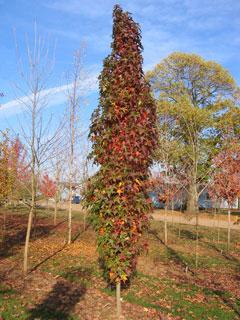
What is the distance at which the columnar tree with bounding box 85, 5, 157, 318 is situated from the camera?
292 inches

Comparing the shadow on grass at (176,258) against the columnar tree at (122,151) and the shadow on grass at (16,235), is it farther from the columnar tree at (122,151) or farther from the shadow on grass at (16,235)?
the shadow on grass at (16,235)

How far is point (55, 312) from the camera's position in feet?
24.8

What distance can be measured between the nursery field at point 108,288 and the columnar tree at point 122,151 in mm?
1182

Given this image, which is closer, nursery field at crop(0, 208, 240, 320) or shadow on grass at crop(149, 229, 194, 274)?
nursery field at crop(0, 208, 240, 320)

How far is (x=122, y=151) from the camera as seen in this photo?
740cm

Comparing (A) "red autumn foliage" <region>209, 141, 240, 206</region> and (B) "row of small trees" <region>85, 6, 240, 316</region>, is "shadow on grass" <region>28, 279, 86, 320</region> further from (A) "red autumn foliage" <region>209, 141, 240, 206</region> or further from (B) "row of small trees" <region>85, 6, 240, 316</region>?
(A) "red autumn foliage" <region>209, 141, 240, 206</region>

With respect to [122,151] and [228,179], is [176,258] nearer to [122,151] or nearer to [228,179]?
[228,179]

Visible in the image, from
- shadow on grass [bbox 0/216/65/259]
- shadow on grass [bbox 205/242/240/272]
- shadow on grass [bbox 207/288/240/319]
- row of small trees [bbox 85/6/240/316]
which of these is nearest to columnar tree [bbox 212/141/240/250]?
shadow on grass [bbox 205/242/240/272]

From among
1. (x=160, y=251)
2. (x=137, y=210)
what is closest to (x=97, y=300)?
(x=137, y=210)

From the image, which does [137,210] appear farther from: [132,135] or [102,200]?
[132,135]

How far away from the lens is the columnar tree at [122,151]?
24.3 ft

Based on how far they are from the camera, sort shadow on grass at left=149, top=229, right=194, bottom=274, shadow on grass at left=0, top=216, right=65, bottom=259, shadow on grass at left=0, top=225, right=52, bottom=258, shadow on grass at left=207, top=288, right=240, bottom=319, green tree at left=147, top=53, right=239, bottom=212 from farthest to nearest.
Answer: green tree at left=147, top=53, right=239, bottom=212 < shadow on grass at left=0, top=216, right=65, bottom=259 < shadow on grass at left=0, top=225, right=52, bottom=258 < shadow on grass at left=149, top=229, right=194, bottom=274 < shadow on grass at left=207, top=288, right=240, bottom=319

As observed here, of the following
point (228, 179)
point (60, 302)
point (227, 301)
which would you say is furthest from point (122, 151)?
point (228, 179)

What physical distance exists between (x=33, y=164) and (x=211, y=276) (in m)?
6.39
